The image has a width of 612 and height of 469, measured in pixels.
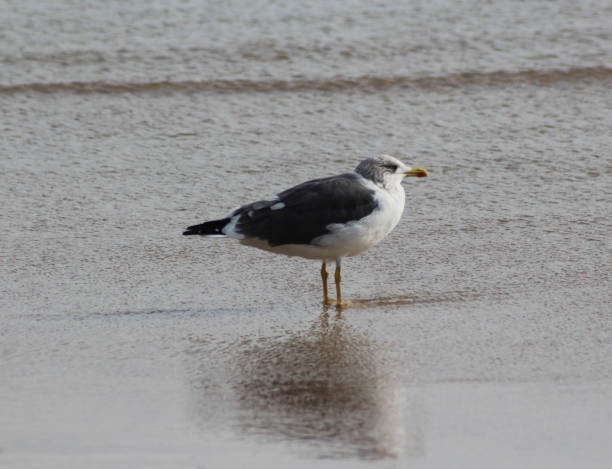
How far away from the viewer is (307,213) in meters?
4.98

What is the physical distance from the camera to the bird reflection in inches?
134

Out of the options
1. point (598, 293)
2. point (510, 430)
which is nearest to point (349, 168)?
point (598, 293)

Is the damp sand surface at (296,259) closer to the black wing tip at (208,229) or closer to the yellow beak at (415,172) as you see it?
the black wing tip at (208,229)

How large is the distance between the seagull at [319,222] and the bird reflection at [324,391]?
44cm

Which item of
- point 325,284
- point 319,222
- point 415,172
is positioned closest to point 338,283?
point 325,284

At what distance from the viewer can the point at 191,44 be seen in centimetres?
1046

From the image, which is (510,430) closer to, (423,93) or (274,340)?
(274,340)

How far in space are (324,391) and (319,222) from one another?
4.20 ft

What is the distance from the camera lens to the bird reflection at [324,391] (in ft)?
11.2

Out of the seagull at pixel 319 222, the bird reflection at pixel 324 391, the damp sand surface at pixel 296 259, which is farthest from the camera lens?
the seagull at pixel 319 222

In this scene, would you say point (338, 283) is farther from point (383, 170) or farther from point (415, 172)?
point (415, 172)

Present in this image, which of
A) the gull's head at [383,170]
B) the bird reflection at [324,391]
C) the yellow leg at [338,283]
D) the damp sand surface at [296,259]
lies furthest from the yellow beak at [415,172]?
the bird reflection at [324,391]

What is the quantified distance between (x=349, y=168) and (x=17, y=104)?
11.0ft

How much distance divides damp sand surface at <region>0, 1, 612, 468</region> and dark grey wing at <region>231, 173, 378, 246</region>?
13.9 inches
